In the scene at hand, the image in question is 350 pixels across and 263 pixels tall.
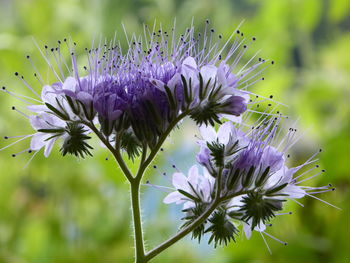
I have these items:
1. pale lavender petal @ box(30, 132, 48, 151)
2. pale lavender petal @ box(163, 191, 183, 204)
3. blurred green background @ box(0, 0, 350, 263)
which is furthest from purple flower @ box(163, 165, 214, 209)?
blurred green background @ box(0, 0, 350, 263)

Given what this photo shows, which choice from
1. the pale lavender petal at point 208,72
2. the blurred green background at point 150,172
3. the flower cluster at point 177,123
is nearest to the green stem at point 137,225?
the flower cluster at point 177,123

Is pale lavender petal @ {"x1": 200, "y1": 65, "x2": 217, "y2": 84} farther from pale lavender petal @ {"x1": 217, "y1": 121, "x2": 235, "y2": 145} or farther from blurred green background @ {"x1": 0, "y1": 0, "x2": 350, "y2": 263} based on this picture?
blurred green background @ {"x1": 0, "y1": 0, "x2": 350, "y2": 263}

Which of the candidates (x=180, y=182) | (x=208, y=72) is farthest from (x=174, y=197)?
(x=208, y=72)

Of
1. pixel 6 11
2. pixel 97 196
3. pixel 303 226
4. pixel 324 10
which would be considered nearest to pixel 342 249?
pixel 303 226

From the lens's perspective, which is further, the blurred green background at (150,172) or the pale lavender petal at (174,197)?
the blurred green background at (150,172)

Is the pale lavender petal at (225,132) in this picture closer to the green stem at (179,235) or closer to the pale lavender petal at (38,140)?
the green stem at (179,235)

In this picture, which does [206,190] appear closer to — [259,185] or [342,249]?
[259,185]
